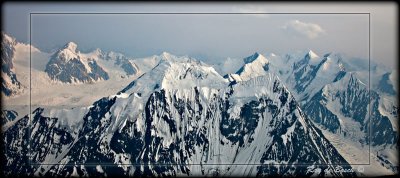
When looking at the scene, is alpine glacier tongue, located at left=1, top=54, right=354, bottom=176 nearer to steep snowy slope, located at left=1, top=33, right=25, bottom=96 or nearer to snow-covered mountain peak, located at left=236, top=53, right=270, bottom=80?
snow-covered mountain peak, located at left=236, top=53, right=270, bottom=80

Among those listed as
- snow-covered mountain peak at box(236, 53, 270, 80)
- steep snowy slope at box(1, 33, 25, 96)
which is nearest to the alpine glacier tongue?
snow-covered mountain peak at box(236, 53, 270, 80)

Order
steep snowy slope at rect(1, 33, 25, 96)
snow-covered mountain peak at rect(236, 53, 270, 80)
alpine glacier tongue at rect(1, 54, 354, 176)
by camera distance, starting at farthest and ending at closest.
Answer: alpine glacier tongue at rect(1, 54, 354, 176) < snow-covered mountain peak at rect(236, 53, 270, 80) < steep snowy slope at rect(1, 33, 25, 96)

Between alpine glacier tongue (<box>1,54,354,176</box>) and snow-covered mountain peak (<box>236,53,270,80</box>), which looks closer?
snow-covered mountain peak (<box>236,53,270,80</box>)

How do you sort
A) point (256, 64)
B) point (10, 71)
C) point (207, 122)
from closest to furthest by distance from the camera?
point (10, 71) → point (256, 64) → point (207, 122)

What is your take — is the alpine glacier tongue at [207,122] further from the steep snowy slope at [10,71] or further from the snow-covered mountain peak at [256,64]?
the steep snowy slope at [10,71]

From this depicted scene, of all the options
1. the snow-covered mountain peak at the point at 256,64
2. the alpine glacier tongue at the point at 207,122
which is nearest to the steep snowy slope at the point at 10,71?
the snow-covered mountain peak at the point at 256,64

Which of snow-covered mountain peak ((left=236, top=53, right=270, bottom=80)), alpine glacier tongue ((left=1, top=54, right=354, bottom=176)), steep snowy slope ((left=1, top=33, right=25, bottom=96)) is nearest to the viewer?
steep snowy slope ((left=1, top=33, right=25, bottom=96))

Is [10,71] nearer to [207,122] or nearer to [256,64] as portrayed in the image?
[256,64]

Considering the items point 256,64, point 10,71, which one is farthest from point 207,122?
point 10,71

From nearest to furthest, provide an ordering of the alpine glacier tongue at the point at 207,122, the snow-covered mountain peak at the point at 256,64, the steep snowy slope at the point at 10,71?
the steep snowy slope at the point at 10,71 < the snow-covered mountain peak at the point at 256,64 < the alpine glacier tongue at the point at 207,122

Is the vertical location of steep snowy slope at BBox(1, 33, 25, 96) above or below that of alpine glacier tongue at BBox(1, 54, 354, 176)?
above

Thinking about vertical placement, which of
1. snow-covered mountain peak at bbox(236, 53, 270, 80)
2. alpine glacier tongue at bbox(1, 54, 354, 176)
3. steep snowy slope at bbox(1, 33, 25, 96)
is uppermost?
snow-covered mountain peak at bbox(236, 53, 270, 80)
